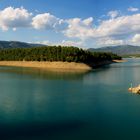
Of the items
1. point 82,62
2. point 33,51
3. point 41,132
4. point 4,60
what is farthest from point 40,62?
point 41,132

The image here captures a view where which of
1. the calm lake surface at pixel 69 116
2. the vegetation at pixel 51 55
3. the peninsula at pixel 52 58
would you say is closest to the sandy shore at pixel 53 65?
the peninsula at pixel 52 58

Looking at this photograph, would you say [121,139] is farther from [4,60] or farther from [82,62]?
[4,60]

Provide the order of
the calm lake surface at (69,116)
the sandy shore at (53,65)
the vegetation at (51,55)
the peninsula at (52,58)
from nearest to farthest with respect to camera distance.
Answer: the calm lake surface at (69,116)
the sandy shore at (53,65)
the peninsula at (52,58)
the vegetation at (51,55)

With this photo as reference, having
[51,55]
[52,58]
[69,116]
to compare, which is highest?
[51,55]

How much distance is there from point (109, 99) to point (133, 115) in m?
8.93

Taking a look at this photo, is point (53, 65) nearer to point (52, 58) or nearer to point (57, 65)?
point (57, 65)

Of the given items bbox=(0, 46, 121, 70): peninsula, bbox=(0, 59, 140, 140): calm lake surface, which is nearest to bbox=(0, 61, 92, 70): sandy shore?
bbox=(0, 46, 121, 70): peninsula

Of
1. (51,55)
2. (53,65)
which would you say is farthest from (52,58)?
(53,65)

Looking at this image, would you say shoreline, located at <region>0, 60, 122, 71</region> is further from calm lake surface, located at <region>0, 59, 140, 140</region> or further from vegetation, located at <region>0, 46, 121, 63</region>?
calm lake surface, located at <region>0, 59, 140, 140</region>

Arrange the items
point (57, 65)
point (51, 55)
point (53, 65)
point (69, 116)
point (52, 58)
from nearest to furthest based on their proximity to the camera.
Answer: point (69, 116), point (57, 65), point (53, 65), point (52, 58), point (51, 55)

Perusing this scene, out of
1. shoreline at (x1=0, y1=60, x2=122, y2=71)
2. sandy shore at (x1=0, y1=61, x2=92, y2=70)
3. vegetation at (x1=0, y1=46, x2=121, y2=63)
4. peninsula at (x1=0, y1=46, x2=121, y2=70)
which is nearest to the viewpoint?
shoreline at (x1=0, y1=60, x2=122, y2=71)

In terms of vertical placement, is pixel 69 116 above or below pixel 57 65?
below

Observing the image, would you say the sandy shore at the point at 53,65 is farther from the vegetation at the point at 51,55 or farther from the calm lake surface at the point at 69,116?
the calm lake surface at the point at 69,116

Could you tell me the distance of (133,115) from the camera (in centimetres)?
2823
